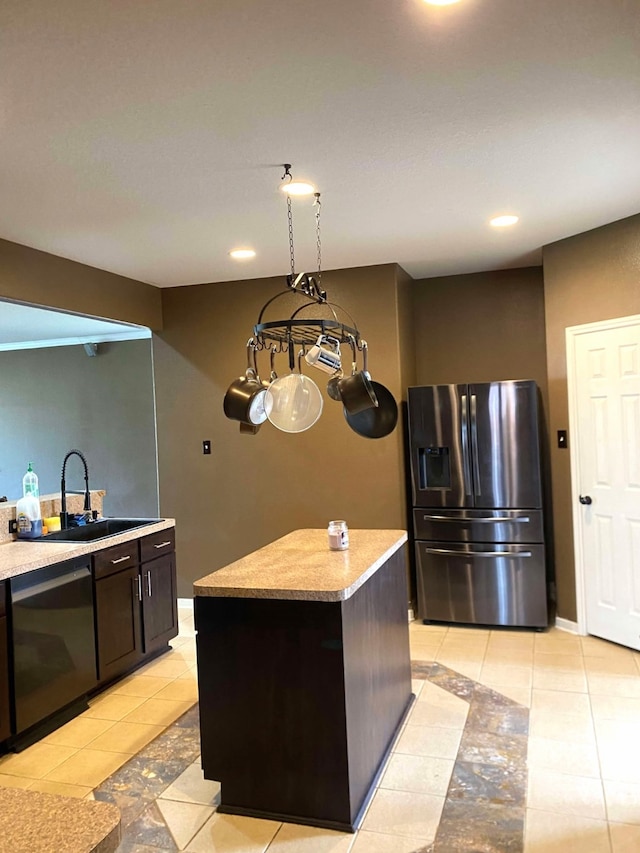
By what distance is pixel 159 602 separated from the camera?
411 centimetres

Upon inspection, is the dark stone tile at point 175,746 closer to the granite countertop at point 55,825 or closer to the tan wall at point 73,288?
the granite countertop at point 55,825

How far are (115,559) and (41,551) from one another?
0.47 m

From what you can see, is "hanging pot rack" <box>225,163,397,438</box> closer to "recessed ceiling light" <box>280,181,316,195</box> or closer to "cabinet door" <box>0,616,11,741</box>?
"recessed ceiling light" <box>280,181,316,195</box>

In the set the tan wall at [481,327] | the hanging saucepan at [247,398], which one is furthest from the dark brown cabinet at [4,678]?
the tan wall at [481,327]

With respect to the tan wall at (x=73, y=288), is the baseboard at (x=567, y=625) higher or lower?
lower

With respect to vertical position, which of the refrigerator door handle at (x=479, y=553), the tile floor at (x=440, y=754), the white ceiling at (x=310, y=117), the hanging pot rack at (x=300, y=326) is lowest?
the tile floor at (x=440, y=754)

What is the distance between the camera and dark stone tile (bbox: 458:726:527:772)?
2715 mm

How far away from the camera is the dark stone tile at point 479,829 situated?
2156 millimetres

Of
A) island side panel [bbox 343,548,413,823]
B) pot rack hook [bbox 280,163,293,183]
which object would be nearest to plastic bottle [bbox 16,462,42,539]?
island side panel [bbox 343,548,413,823]

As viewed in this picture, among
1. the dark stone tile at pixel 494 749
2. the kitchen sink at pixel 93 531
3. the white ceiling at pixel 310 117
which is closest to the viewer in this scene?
the white ceiling at pixel 310 117

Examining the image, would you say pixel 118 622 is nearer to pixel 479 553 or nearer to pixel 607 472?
pixel 479 553

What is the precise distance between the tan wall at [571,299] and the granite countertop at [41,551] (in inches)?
109

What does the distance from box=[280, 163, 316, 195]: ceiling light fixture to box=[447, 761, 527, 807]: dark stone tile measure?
2.61 m

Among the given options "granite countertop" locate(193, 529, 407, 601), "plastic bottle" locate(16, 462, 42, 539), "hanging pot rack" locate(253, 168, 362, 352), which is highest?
"hanging pot rack" locate(253, 168, 362, 352)
